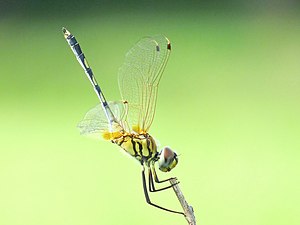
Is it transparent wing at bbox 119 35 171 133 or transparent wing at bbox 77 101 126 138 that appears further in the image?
transparent wing at bbox 119 35 171 133

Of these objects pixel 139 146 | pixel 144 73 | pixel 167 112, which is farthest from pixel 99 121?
pixel 167 112

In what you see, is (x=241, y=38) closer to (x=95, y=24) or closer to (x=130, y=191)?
(x=95, y=24)

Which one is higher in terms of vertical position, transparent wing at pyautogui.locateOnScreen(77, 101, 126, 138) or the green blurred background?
the green blurred background

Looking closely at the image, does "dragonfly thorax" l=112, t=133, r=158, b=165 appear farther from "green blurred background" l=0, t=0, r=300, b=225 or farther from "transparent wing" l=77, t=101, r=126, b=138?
"green blurred background" l=0, t=0, r=300, b=225

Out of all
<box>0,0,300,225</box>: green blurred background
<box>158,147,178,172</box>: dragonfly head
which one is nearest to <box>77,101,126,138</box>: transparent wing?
<box>158,147,178,172</box>: dragonfly head

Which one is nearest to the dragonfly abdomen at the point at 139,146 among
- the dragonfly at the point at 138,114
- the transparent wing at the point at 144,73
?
the dragonfly at the point at 138,114

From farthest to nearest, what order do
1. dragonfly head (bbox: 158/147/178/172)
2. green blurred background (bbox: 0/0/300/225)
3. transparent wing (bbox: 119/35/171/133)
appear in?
green blurred background (bbox: 0/0/300/225) → transparent wing (bbox: 119/35/171/133) → dragonfly head (bbox: 158/147/178/172)

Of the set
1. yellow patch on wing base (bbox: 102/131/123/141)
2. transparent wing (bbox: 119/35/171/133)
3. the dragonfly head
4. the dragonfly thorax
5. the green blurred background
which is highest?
the green blurred background
